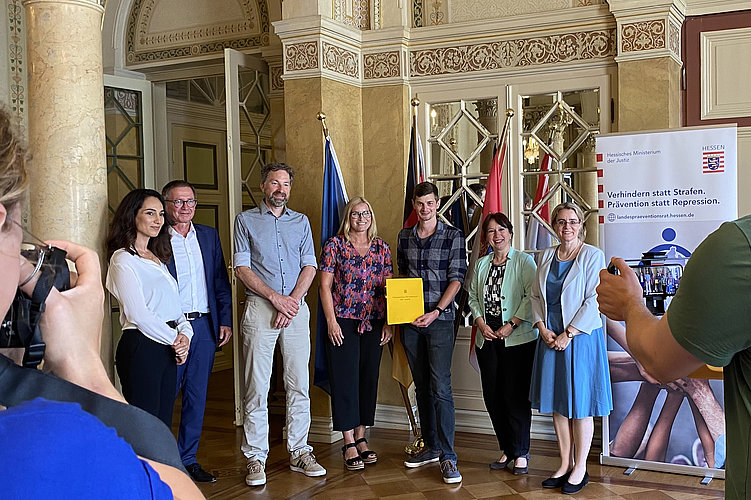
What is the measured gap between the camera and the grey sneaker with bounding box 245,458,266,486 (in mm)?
4645

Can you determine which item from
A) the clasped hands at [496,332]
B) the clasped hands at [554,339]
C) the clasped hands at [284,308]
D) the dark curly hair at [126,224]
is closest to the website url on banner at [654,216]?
the clasped hands at [554,339]

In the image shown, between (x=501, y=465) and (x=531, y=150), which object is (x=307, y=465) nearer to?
(x=501, y=465)

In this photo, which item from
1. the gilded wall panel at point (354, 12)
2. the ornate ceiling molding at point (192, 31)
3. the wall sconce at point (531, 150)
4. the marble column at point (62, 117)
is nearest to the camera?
the marble column at point (62, 117)

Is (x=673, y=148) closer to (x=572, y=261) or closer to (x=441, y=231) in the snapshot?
(x=572, y=261)

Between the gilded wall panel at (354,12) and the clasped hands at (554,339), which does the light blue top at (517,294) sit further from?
the gilded wall panel at (354,12)

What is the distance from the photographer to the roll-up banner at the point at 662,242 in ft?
15.1

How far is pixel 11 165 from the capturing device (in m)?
0.74

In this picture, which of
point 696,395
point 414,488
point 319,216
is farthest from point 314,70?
point 696,395

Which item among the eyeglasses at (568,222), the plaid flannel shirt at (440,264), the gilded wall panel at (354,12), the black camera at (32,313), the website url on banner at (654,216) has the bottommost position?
the plaid flannel shirt at (440,264)

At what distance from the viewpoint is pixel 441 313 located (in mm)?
4895

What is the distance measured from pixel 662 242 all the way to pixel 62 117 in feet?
11.1

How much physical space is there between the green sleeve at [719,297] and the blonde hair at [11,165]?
37.2 inches

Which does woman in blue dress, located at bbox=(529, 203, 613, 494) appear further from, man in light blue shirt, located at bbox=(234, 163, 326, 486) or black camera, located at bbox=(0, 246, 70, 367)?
black camera, located at bbox=(0, 246, 70, 367)

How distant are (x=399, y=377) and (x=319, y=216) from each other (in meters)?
1.25
